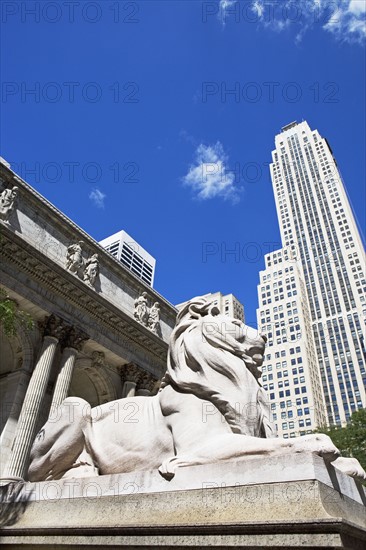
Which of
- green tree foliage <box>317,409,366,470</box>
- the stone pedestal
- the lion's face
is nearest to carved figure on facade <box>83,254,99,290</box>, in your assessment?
green tree foliage <box>317,409,366,470</box>

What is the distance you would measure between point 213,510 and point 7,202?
2095 cm

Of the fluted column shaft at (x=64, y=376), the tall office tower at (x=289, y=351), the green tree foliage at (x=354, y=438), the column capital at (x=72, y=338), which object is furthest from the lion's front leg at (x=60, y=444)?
the tall office tower at (x=289, y=351)

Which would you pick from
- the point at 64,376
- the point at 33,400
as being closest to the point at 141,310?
the point at 64,376

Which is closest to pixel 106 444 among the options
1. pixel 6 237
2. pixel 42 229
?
pixel 6 237

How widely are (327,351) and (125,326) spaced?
69.5 m

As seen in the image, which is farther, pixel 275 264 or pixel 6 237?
pixel 275 264

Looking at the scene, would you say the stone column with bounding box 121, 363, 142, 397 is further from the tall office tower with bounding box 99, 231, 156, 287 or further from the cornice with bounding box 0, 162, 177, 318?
the tall office tower with bounding box 99, 231, 156, 287

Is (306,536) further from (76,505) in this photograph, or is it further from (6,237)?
(6,237)

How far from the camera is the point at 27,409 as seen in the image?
59.9ft

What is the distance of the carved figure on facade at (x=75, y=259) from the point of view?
23341mm

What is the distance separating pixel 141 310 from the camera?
2769 cm

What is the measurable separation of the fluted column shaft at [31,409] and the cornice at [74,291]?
9.38 ft

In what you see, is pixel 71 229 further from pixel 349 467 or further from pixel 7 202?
pixel 349 467

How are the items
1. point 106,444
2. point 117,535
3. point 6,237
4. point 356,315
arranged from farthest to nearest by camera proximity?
point 356,315 < point 6,237 < point 106,444 < point 117,535
